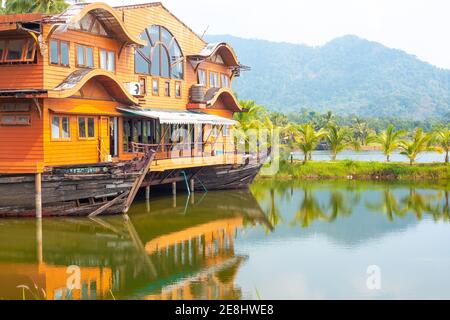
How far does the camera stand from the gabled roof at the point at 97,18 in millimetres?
16016

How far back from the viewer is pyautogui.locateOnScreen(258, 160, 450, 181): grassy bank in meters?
29.6

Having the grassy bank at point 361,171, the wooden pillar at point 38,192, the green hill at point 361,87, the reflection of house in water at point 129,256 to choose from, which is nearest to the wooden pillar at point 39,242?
the reflection of house in water at point 129,256

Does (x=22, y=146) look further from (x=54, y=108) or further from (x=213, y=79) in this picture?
(x=213, y=79)

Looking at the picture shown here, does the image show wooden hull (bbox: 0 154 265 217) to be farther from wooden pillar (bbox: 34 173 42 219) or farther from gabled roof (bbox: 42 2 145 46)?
gabled roof (bbox: 42 2 145 46)

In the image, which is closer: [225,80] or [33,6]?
[33,6]

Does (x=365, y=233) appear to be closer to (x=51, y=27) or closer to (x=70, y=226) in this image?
(x=70, y=226)

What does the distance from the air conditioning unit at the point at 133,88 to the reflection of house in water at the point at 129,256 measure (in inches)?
151

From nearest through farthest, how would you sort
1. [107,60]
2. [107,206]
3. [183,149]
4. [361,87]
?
1. [107,206]
2. [107,60]
3. [183,149]
4. [361,87]

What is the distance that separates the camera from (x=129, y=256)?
13500mm

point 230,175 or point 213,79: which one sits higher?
point 213,79

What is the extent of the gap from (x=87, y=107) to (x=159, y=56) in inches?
207

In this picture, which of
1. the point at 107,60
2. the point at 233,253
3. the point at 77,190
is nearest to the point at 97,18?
the point at 107,60

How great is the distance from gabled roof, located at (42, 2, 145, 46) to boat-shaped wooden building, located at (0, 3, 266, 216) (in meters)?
0.03

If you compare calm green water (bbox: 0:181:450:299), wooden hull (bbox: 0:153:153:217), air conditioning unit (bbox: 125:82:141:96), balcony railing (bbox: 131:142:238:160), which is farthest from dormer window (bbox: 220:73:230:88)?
wooden hull (bbox: 0:153:153:217)
